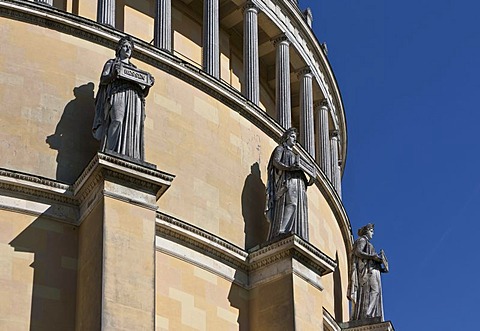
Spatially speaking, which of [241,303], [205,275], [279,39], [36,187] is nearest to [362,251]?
[279,39]

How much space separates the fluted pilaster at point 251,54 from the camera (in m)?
28.6

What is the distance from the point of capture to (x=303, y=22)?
31.3m

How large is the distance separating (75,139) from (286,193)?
441 cm

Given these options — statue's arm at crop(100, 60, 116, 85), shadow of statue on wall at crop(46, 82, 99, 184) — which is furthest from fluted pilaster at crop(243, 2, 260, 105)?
statue's arm at crop(100, 60, 116, 85)

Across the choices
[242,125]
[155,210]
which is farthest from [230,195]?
[155,210]

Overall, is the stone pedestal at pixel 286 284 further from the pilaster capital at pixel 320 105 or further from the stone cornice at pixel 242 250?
the pilaster capital at pixel 320 105

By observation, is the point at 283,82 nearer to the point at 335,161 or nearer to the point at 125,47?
the point at 335,161

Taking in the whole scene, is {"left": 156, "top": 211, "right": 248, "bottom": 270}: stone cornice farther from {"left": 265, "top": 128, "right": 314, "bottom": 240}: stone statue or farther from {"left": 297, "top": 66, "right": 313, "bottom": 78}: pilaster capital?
{"left": 297, "top": 66, "right": 313, "bottom": 78}: pilaster capital

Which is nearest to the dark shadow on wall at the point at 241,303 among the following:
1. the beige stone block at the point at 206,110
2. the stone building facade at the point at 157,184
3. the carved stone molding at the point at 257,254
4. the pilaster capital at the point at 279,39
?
the stone building facade at the point at 157,184

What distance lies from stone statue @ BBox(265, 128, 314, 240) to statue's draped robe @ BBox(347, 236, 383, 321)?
158 inches

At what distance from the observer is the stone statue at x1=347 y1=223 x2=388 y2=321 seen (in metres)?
30.1

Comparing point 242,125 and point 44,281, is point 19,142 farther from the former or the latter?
point 242,125

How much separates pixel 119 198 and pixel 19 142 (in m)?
2.47

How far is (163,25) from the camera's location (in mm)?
27078
